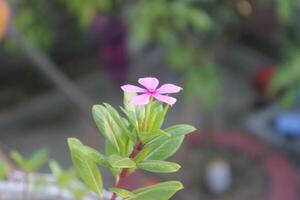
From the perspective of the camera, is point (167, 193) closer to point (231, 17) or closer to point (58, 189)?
point (58, 189)

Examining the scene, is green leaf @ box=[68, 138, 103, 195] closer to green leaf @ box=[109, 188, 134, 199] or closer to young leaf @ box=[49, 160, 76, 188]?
green leaf @ box=[109, 188, 134, 199]

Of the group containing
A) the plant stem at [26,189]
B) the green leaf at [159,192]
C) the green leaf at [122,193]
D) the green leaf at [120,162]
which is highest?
the plant stem at [26,189]

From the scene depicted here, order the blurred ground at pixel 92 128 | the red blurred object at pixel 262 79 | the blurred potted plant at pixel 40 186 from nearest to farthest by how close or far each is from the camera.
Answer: the blurred potted plant at pixel 40 186 < the blurred ground at pixel 92 128 < the red blurred object at pixel 262 79

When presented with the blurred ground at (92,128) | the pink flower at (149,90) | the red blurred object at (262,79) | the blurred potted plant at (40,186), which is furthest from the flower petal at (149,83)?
the red blurred object at (262,79)

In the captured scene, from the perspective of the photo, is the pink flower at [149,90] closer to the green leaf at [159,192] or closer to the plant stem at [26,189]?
the green leaf at [159,192]

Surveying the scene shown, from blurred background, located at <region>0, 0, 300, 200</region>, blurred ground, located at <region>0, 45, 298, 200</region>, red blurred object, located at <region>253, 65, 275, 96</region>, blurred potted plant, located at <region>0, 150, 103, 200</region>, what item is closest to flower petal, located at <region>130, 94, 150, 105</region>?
blurred potted plant, located at <region>0, 150, 103, 200</region>

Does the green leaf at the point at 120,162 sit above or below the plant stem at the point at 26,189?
below

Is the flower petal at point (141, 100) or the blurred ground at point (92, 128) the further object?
the blurred ground at point (92, 128)

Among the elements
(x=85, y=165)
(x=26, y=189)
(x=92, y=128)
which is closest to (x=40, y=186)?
(x=26, y=189)
